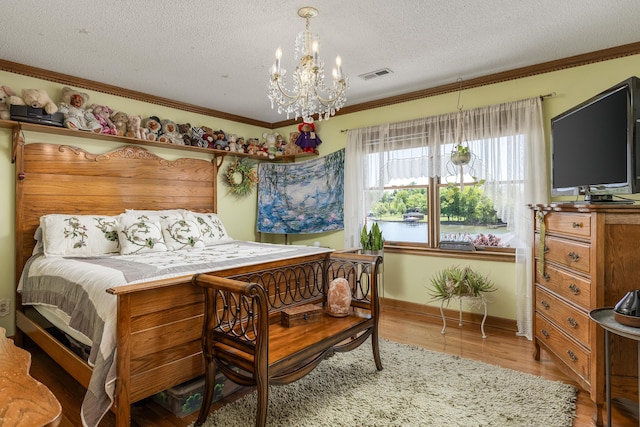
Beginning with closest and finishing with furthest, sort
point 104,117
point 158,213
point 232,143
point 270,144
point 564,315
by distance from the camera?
point 564,315 < point 104,117 < point 158,213 < point 232,143 < point 270,144

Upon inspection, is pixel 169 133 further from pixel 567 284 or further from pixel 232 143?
pixel 567 284

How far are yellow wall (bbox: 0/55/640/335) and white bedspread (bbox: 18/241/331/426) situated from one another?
76 cm

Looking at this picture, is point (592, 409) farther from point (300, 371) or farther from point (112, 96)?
point (112, 96)

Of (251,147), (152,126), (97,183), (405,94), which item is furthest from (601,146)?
(97,183)

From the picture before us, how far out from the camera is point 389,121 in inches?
162

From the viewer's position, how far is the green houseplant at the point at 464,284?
128 inches

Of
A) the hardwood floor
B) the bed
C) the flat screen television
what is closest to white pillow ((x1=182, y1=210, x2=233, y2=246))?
the bed

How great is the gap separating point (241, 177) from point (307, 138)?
40.9 inches

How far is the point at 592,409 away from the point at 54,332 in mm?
3719

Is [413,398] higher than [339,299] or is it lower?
lower

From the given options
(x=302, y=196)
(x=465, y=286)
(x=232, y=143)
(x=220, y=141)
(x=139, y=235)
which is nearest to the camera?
(x=139, y=235)

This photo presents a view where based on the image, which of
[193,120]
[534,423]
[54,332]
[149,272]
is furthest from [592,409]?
[193,120]

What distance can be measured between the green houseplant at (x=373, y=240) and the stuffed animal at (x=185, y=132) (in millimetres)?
2253

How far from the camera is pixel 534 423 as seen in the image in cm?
190
